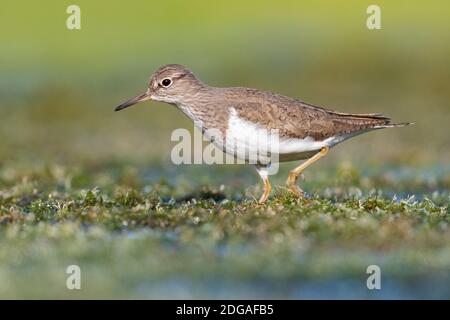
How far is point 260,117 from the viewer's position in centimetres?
1157

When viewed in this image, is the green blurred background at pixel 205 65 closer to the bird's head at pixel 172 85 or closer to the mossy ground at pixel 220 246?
the bird's head at pixel 172 85

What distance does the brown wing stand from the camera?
11.6 m

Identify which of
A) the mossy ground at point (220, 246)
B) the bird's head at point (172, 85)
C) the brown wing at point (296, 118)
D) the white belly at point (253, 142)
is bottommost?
the mossy ground at point (220, 246)

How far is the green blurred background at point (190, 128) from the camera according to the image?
9.51 metres

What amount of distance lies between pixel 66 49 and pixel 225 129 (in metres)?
22.5

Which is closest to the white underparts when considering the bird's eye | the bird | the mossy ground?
the bird

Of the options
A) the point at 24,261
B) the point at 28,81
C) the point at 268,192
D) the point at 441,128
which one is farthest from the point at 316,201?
the point at 28,81

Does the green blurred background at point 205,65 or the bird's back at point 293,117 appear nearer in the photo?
the bird's back at point 293,117

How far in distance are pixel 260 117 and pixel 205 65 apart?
1847cm

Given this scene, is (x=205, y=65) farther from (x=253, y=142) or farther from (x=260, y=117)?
(x=253, y=142)

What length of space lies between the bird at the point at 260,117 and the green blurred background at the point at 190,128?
3.10 feet

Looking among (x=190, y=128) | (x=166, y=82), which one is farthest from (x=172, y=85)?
(x=190, y=128)

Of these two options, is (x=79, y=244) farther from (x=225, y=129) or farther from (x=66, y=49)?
(x=66, y=49)

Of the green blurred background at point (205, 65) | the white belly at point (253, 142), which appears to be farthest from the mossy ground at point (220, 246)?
the green blurred background at point (205, 65)
